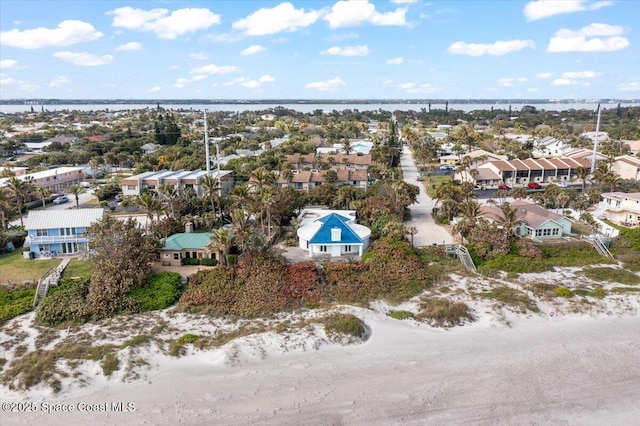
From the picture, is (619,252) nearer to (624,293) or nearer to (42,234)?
(624,293)

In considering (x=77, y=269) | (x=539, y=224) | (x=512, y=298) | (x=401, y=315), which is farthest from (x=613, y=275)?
(x=77, y=269)

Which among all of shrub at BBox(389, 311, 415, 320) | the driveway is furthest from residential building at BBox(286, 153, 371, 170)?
shrub at BBox(389, 311, 415, 320)

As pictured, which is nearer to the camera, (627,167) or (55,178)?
(55,178)

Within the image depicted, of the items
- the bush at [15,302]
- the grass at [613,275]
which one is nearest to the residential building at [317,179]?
the grass at [613,275]

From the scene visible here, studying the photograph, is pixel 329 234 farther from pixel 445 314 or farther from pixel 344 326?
pixel 445 314

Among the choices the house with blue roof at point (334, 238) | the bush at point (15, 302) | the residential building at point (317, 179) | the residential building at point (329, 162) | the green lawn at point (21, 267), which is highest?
the residential building at point (329, 162)

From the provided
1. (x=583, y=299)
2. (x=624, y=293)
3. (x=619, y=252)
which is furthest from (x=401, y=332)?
(x=619, y=252)

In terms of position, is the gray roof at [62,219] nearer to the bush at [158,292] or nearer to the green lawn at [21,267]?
the green lawn at [21,267]

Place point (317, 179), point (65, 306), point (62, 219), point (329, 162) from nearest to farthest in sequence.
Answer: point (65, 306)
point (62, 219)
point (317, 179)
point (329, 162)
